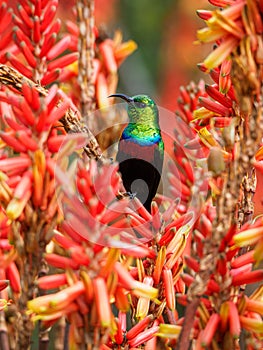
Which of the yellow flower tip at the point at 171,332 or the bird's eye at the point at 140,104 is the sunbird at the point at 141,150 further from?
the yellow flower tip at the point at 171,332

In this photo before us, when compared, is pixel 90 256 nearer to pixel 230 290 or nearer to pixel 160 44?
pixel 230 290

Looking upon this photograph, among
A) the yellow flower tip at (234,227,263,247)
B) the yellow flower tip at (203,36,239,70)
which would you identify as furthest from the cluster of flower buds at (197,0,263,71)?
the yellow flower tip at (234,227,263,247)

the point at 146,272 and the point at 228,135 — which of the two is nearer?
the point at 228,135

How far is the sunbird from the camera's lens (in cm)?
115

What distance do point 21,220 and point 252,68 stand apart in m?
0.24

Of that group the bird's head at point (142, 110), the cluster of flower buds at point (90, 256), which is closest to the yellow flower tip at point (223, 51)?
the cluster of flower buds at point (90, 256)

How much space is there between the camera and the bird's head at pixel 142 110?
50.6 inches

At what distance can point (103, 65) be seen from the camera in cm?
128

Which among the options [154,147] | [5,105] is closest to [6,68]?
[5,105]

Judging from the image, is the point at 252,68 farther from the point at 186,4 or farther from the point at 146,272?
the point at 186,4

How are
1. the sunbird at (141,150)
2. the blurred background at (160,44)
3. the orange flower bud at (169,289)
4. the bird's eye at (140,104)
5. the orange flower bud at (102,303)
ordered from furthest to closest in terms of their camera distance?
1. the blurred background at (160,44)
2. the bird's eye at (140,104)
3. the sunbird at (141,150)
4. the orange flower bud at (169,289)
5. the orange flower bud at (102,303)

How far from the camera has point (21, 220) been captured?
67 centimetres

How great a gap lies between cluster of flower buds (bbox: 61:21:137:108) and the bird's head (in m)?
0.06

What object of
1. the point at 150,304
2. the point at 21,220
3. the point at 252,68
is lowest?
the point at 150,304
